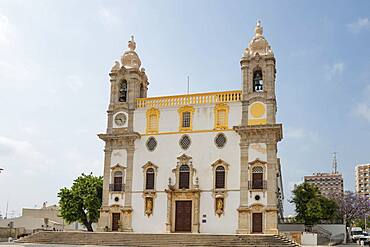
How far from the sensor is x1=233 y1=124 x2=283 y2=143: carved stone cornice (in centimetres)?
3312

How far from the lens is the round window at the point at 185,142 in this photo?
35.3m

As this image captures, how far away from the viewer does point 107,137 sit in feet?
122

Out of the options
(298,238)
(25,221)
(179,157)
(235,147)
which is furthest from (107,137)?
(25,221)

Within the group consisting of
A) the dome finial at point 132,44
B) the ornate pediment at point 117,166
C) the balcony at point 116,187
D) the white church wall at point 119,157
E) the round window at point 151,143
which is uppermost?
the dome finial at point 132,44

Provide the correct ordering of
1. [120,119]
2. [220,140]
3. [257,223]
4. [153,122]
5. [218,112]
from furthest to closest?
[120,119]
[153,122]
[218,112]
[220,140]
[257,223]

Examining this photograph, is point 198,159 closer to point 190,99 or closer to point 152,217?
point 190,99

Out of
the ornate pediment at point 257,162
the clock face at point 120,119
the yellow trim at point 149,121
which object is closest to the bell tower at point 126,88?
the clock face at point 120,119

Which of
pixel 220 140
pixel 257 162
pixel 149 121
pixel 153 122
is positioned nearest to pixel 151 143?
pixel 153 122

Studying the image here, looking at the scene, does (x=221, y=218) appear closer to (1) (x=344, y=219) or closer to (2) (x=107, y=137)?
(2) (x=107, y=137)

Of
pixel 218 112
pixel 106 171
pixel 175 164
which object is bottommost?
pixel 106 171

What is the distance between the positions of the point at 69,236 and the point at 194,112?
12230 mm

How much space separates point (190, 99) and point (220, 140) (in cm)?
407

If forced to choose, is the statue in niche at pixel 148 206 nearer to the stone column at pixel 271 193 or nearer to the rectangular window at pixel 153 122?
the rectangular window at pixel 153 122

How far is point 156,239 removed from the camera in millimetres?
30203
